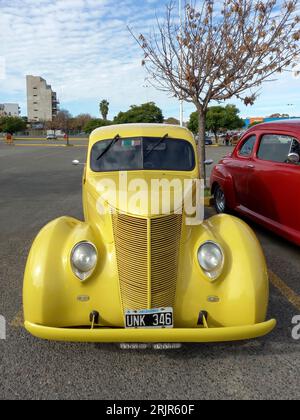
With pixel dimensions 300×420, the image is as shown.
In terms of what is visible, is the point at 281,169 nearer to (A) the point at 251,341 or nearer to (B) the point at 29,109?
(A) the point at 251,341

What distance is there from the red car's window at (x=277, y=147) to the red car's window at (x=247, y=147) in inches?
10.6

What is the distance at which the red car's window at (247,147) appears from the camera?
6484 mm

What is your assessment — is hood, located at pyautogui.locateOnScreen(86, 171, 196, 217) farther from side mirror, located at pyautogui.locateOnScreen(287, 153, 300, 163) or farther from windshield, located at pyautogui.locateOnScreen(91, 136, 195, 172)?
side mirror, located at pyautogui.locateOnScreen(287, 153, 300, 163)

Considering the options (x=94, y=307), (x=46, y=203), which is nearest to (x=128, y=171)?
(x=94, y=307)

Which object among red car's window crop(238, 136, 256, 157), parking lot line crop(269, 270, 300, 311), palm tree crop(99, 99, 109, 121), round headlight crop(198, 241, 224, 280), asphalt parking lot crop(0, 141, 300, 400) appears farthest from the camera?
palm tree crop(99, 99, 109, 121)

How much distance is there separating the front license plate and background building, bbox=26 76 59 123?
419 feet

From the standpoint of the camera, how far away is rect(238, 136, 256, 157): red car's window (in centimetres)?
648

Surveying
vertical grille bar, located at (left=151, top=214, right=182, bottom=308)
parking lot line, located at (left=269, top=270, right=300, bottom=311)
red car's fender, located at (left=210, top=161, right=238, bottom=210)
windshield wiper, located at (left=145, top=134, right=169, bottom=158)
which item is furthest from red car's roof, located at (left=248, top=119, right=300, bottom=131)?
vertical grille bar, located at (left=151, top=214, right=182, bottom=308)

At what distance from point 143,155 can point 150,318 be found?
6.68ft

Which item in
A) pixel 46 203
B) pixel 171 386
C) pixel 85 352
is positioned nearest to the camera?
pixel 171 386

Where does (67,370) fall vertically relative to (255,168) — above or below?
below

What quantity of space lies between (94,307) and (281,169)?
3.63m

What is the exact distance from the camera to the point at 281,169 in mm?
5371
